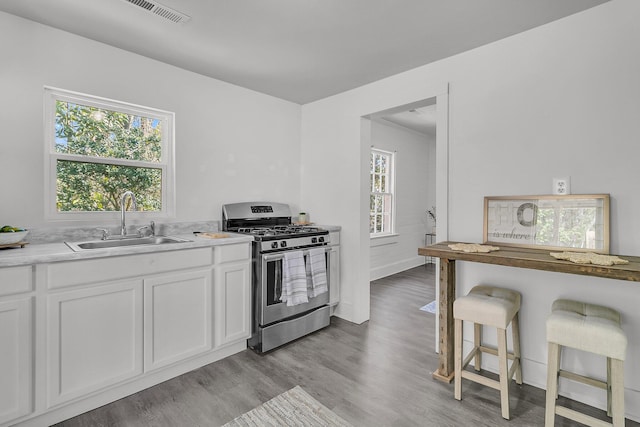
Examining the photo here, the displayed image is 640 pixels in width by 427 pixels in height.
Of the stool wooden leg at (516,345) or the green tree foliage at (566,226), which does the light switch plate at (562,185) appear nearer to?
the green tree foliage at (566,226)

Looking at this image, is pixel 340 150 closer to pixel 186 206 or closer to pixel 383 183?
pixel 186 206

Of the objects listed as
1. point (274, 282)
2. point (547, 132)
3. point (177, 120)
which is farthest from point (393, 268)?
point (177, 120)

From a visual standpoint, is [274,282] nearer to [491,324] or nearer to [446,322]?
[446,322]

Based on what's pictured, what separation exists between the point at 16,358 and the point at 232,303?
51.0 inches

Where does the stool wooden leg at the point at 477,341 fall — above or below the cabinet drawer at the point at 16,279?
below

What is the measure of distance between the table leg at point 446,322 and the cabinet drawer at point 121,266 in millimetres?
1801

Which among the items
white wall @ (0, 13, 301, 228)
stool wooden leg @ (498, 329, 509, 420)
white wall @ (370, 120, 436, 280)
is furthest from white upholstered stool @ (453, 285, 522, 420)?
white wall @ (370, 120, 436, 280)

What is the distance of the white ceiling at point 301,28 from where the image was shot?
2004 millimetres

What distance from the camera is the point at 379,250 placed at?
208 inches

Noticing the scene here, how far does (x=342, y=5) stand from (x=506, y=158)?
1595mm

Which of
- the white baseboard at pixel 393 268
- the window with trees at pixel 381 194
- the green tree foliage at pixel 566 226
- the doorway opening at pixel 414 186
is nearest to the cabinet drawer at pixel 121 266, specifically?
the doorway opening at pixel 414 186

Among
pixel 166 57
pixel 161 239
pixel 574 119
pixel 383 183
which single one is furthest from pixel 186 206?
pixel 383 183

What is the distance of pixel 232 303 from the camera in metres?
2.62

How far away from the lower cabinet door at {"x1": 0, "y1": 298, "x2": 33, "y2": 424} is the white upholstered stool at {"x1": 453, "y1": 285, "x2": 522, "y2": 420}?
2526mm
